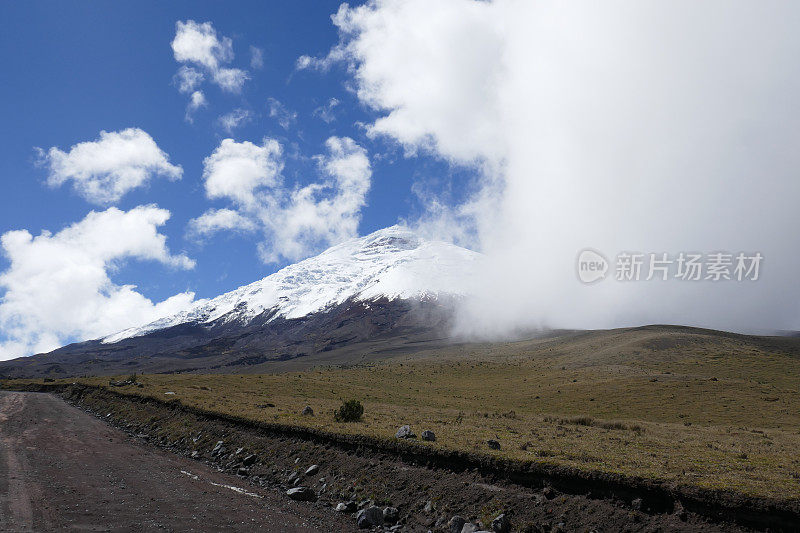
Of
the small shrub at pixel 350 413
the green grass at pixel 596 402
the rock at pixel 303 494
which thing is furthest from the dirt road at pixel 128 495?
the small shrub at pixel 350 413

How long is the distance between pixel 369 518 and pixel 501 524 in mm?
4548

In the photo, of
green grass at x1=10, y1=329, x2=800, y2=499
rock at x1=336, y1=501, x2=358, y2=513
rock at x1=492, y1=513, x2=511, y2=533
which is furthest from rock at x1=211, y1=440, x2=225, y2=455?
rock at x1=492, y1=513, x2=511, y2=533

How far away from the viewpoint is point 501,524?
1313 cm

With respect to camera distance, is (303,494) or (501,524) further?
(303,494)

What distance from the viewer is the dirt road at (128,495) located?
13.9 metres

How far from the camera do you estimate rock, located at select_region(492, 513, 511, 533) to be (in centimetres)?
1302

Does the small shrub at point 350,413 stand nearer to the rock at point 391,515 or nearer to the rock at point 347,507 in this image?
the rock at point 347,507

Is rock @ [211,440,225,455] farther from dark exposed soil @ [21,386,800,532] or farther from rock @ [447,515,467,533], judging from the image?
rock @ [447,515,467,533]

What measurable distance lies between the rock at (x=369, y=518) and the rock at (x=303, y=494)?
298 cm

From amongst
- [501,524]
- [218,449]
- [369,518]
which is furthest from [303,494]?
[218,449]

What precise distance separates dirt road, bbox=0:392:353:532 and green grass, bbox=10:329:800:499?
20.1ft

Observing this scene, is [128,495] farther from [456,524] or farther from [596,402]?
[596,402]

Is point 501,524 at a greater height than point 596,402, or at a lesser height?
greater

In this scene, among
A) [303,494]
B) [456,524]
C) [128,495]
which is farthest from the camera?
[303,494]
